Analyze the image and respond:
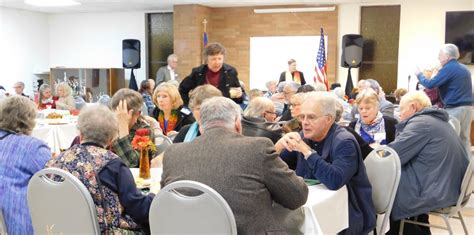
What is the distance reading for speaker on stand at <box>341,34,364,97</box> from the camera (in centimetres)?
1076

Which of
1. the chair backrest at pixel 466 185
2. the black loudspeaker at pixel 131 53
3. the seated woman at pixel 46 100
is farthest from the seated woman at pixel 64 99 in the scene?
the chair backrest at pixel 466 185

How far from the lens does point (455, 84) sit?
20.8 ft

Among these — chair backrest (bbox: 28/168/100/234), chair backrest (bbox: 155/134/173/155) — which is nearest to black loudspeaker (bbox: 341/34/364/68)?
chair backrest (bbox: 155/134/173/155)

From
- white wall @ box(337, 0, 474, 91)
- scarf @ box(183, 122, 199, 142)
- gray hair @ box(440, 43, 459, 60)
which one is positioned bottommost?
scarf @ box(183, 122, 199, 142)

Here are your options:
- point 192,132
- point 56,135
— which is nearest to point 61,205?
point 192,132

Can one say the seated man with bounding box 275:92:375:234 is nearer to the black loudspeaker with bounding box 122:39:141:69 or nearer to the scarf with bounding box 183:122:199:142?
the scarf with bounding box 183:122:199:142

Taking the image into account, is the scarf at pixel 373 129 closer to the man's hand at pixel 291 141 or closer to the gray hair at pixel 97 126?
the man's hand at pixel 291 141

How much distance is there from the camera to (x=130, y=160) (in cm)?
330

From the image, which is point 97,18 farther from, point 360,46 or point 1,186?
point 1,186

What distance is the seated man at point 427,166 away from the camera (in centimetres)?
343

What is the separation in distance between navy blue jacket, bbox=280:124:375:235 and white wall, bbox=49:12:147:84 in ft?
34.3

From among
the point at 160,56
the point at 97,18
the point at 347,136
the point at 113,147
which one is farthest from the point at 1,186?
the point at 97,18

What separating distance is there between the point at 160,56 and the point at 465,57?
269 inches

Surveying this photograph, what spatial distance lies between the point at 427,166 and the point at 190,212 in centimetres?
210
